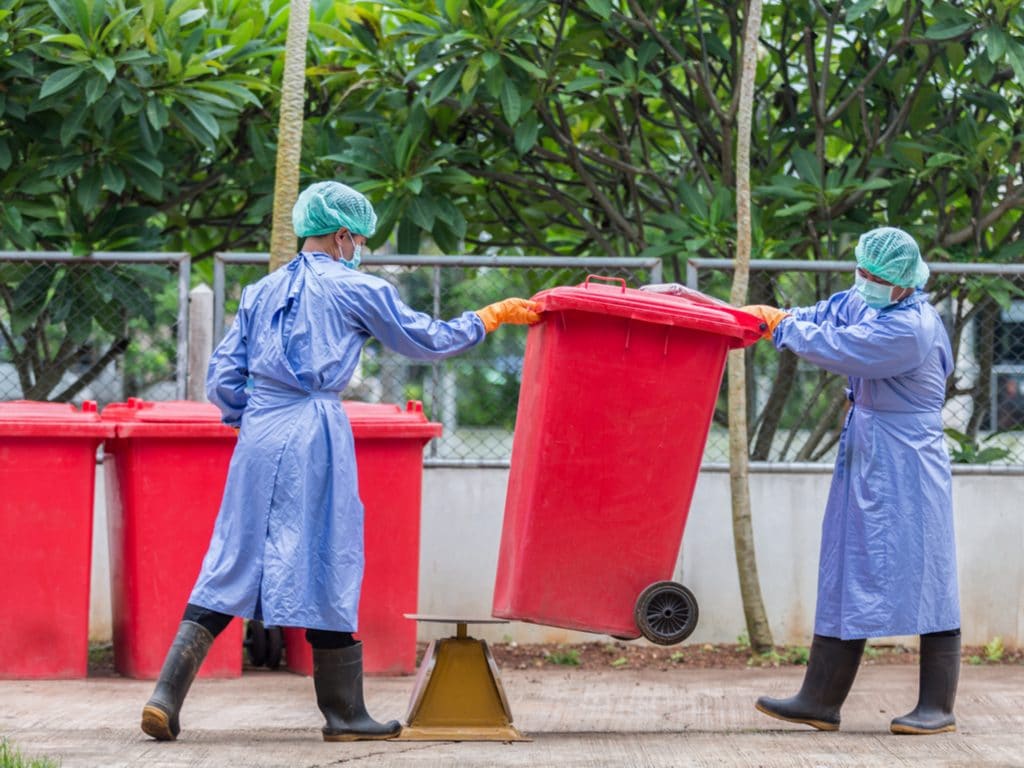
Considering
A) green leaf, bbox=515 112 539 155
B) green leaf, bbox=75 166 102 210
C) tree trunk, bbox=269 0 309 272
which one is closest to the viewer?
tree trunk, bbox=269 0 309 272

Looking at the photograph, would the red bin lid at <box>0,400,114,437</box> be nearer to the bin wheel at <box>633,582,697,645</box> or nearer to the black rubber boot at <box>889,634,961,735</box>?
the bin wheel at <box>633,582,697,645</box>

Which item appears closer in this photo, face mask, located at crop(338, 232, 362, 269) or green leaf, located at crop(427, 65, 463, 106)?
face mask, located at crop(338, 232, 362, 269)

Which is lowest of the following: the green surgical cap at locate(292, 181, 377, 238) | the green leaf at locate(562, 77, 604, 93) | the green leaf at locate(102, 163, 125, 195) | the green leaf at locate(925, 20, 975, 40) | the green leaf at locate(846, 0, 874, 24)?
the green surgical cap at locate(292, 181, 377, 238)

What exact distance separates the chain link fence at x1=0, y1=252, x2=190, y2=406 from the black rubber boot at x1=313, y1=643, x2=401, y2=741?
7.40ft

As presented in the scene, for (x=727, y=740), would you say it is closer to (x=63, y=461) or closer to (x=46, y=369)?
(x=63, y=461)

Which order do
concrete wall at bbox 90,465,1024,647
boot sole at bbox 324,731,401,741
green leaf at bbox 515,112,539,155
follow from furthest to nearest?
green leaf at bbox 515,112,539,155
concrete wall at bbox 90,465,1024,647
boot sole at bbox 324,731,401,741

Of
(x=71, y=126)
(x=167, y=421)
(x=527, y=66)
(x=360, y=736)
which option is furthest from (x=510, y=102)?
(x=360, y=736)

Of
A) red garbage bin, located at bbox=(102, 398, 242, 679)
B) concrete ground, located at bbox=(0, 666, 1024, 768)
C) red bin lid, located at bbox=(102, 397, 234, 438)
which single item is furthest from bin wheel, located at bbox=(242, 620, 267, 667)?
red bin lid, located at bbox=(102, 397, 234, 438)

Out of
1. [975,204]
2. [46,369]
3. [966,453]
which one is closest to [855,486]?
[966,453]

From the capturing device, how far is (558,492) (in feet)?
14.4

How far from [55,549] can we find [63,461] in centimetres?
33

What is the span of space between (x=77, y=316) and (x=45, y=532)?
1.48 metres

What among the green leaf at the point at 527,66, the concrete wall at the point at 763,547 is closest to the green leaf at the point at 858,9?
the green leaf at the point at 527,66

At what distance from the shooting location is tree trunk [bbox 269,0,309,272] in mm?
5902
